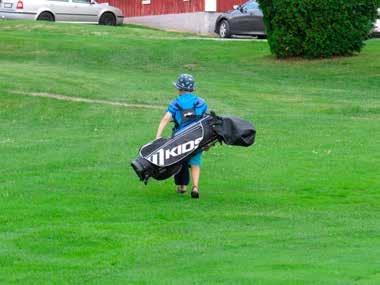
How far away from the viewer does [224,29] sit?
42969mm

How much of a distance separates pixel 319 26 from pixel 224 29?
11133mm

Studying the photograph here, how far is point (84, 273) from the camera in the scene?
932 centimetres

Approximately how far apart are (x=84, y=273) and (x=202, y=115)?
13.6 ft

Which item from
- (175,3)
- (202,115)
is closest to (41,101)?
(202,115)

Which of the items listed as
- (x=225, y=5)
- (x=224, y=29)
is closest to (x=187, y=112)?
(x=224, y=29)

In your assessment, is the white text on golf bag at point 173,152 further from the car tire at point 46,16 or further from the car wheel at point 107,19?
the car wheel at point 107,19

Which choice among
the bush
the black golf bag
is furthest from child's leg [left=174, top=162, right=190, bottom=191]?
the bush

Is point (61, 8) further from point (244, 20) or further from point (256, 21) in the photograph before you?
point (256, 21)

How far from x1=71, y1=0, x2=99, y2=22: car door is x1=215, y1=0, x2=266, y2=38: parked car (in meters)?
6.60

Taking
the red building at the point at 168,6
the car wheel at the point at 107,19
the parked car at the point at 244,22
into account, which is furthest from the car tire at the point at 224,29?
the car wheel at the point at 107,19

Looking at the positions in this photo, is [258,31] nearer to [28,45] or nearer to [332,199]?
[28,45]

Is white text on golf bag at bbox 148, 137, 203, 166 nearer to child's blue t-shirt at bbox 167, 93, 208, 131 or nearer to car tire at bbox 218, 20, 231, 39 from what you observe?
child's blue t-shirt at bbox 167, 93, 208, 131

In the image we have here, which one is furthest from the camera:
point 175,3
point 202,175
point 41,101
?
point 175,3

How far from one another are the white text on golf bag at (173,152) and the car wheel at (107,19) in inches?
1381
